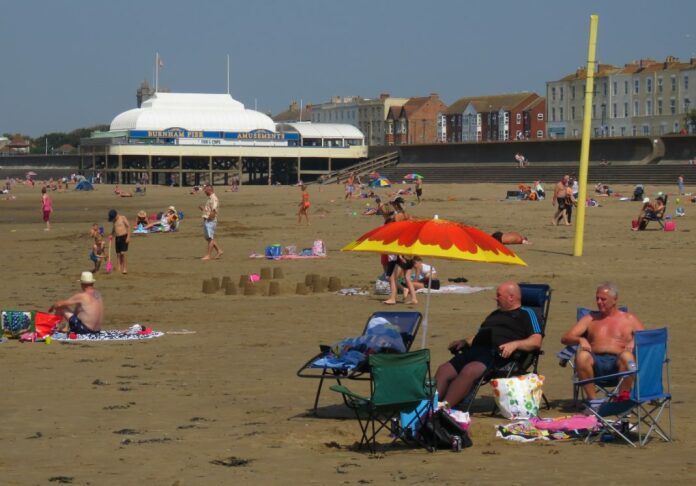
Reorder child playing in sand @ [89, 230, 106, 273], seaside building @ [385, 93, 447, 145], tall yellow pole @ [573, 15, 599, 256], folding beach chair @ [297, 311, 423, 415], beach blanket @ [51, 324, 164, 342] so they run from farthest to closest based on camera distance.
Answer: seaside building @ [385, 93, 447, 145] < tall yellow pole @ [573, 15, 599, 256] < child playing in sand @ [89, 230, 106, 273] < beach blanket @ [51, 324, 164, 342] < folding beach chair @ [297, 311, 423, 415]

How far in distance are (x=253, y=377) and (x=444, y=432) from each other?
3.02 metres

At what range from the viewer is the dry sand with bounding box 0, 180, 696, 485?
7.10 m

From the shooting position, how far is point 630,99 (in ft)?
326

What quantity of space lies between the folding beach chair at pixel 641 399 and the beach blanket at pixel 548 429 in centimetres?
Answer: 9

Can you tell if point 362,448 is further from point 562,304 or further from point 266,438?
point 562,304

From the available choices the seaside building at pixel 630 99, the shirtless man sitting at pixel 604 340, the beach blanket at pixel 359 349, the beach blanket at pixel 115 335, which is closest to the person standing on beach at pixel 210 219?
the beach blanket at pixel 115 335

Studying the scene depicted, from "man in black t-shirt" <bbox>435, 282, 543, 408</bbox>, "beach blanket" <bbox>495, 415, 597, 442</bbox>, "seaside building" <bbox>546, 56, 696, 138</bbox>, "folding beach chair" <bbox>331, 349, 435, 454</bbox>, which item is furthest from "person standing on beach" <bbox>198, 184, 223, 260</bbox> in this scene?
"seaside building" <bbox>546, 56, 696, 138</bbox>

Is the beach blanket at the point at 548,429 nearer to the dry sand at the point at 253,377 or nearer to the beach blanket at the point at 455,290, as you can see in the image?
the dry sand at the point at 253,377

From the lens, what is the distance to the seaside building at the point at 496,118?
112500 mm

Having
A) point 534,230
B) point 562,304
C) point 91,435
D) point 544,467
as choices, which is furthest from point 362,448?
point 534,230

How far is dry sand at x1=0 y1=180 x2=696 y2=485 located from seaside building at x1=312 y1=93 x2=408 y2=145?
11083cm

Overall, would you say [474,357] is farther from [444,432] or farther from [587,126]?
[587,126]

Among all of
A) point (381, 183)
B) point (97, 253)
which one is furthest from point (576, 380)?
point (381, 183)

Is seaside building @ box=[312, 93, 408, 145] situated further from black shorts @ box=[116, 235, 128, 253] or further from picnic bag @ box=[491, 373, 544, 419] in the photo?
picnic bag @ box=[491, 373, 544, 419]
